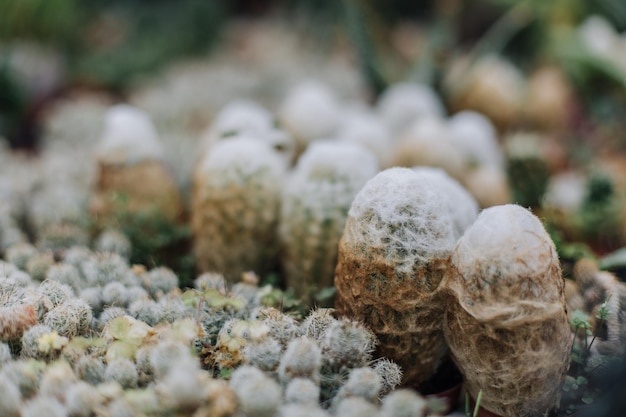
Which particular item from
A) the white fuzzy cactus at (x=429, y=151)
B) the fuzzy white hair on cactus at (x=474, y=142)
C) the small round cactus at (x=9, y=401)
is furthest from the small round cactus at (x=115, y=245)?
the fuzzy white hair on cactus at (x=474, y=142)

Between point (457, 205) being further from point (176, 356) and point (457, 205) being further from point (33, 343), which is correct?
point (33, 343)

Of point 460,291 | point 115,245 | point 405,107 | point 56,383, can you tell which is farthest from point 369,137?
point 56,383

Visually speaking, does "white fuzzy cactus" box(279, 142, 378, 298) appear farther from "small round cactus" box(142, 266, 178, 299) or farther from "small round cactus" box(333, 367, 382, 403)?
"small round cactus" box(333, 367, 382, 403)

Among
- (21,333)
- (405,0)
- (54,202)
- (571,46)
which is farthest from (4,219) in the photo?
(405,0)

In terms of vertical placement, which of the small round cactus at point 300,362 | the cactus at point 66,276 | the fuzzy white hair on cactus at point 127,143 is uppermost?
the fuzzy white hair on cactus at point 127,143

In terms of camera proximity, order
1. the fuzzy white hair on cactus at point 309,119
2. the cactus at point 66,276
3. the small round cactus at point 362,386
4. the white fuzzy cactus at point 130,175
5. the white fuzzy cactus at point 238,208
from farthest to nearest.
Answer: the fuzzy white hair on cactus at point 309,119, the white fuzzy cactus at point 130,175, the white fuzzy cactus at point 238,208, the cactus at point 66,276, the small round cactus at point 362,386

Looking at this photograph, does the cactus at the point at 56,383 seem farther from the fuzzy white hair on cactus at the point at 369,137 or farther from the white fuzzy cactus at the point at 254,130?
the fuzzy white hair on cactus at the point at 369,137
